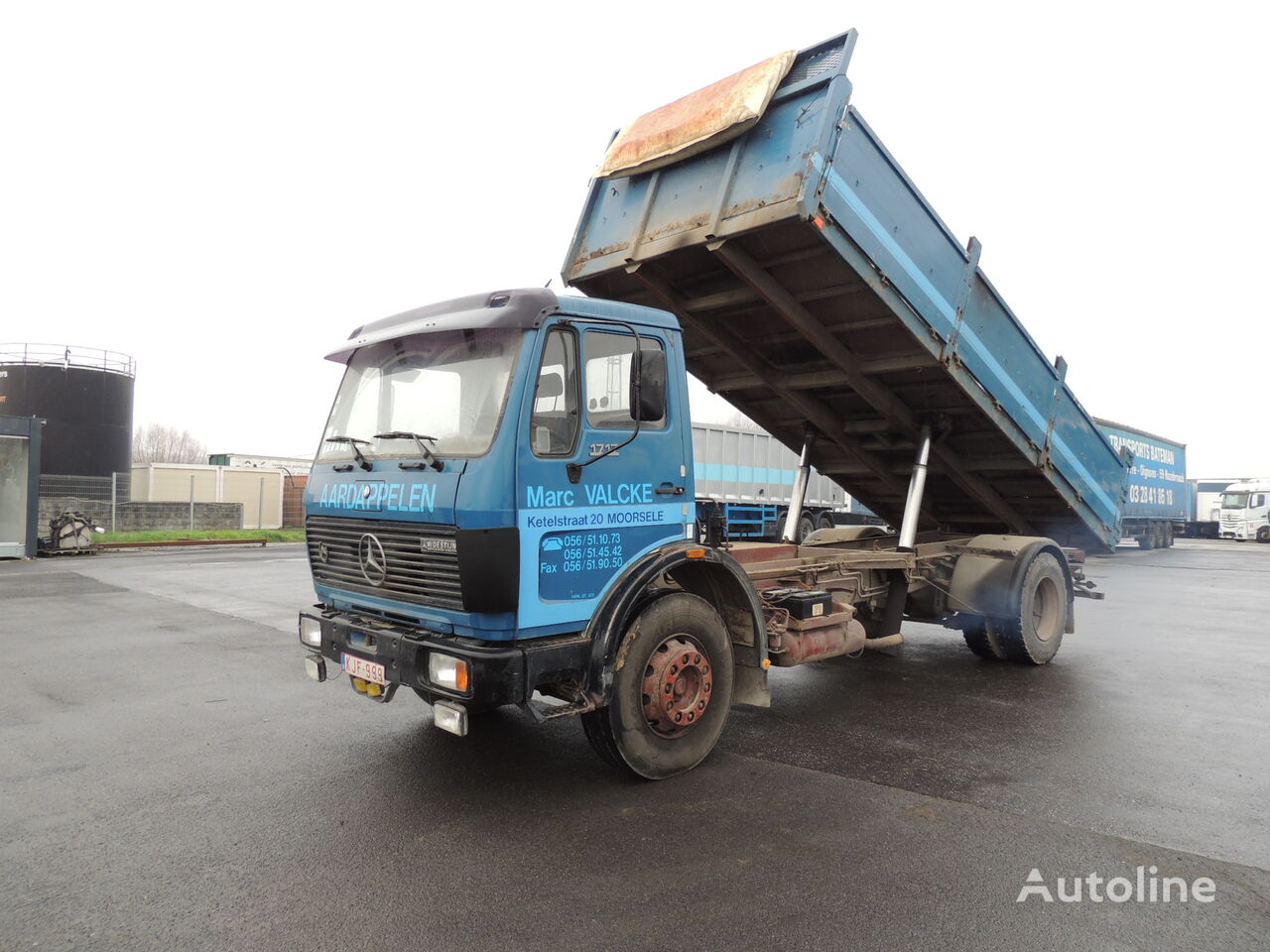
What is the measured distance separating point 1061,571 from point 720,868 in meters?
5.60

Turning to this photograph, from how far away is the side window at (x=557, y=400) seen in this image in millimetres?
3930

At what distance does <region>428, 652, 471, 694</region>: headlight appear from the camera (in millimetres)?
3645

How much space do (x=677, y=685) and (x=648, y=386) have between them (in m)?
1.64

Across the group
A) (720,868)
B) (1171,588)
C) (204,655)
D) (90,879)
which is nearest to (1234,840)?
(720,868)

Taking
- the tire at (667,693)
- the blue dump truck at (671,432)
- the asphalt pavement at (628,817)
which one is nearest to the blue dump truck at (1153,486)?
the blue dump truck at (671,432)

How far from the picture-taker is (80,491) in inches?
906

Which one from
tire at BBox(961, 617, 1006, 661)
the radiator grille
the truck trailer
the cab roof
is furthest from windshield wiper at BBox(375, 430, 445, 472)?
the truck trailer

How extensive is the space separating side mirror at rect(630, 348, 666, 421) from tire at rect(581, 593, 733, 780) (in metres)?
1.01

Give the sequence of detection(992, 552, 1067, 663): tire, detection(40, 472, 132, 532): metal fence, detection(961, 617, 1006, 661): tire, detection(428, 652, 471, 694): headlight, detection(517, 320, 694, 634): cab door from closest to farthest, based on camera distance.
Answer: detection(428, 652, 471, 694): headlight
detection(517, 320, 694, 634): cab door
detection(992, 552, 1067, 663): tire
detection(961, 617, 1006, 661): tire
detection(40, 472, 132, 532): metal fence

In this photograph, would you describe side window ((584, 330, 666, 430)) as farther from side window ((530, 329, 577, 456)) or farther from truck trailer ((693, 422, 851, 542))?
truck trailer ((693, 422, 851, 542))

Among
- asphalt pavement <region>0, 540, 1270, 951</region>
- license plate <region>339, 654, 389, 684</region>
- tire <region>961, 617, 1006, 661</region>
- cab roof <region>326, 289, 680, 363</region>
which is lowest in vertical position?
asphalt pavement <region>0, 540, 1270, 951</region>

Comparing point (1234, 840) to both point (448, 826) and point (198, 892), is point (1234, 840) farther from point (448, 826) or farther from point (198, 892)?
point (198, 892)

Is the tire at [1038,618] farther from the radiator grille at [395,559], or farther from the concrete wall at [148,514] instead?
the concrete wall at [148,514]

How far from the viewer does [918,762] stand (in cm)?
466
